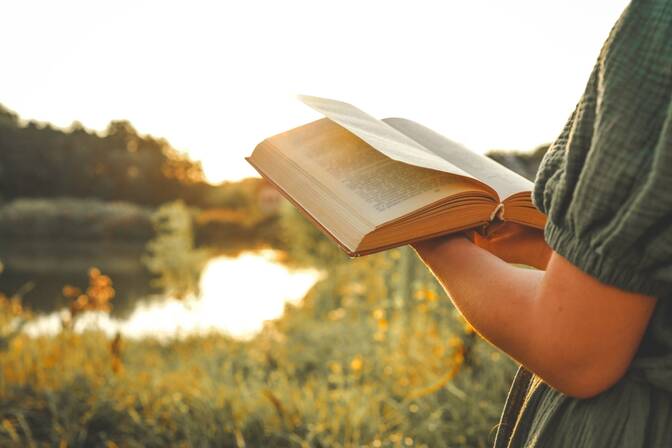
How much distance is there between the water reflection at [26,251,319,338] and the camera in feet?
26.0

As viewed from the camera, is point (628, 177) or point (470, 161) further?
point (470, 161)

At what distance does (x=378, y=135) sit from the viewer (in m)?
0.91

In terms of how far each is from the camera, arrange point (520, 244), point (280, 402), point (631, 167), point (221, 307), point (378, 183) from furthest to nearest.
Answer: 1. point (221, 307)
2. point (280, 402)
3. point (520, 244)
4. point (378, 183)
5. point (631, 167)

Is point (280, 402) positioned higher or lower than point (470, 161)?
lower

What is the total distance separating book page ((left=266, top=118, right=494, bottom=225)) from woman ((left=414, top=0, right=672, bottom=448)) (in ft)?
0.33

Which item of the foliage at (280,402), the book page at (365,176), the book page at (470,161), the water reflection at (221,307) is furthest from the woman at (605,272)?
the water reflection at (221,307)

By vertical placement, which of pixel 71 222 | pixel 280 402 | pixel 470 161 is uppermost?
pixel 470 161

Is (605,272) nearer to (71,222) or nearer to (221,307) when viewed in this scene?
(221,307)

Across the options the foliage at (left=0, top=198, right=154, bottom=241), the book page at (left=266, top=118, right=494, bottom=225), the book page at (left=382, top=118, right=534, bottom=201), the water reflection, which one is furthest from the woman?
the foliage at (left=0, top=198, right=154, bottom=241)

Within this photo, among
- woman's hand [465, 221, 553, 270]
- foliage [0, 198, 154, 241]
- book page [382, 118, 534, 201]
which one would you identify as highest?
book page [382, 118, 534, 201]

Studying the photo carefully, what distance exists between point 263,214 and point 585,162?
1268 inches

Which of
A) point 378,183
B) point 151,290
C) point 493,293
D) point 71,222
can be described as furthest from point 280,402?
point 71,222

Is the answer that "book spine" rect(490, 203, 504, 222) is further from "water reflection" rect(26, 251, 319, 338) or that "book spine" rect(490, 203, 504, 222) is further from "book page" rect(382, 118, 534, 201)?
"water reflection" rect(26, 251, 319, 338)

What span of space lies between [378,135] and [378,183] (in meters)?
0.10
